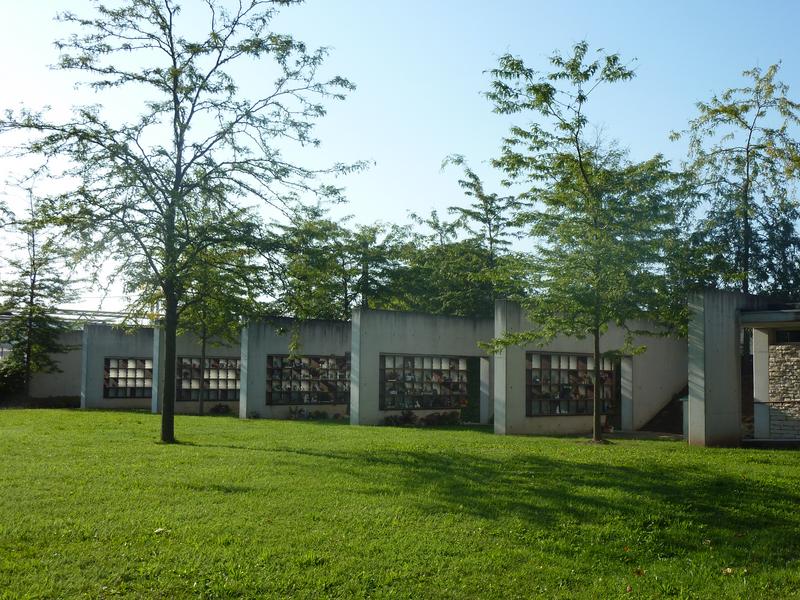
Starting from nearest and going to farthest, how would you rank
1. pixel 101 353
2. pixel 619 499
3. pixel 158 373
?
pixel 619 499
pixel 158 373
pixel 101 353

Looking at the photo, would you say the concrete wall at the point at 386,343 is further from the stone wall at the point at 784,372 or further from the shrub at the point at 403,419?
the stone wall at the point at 784,372

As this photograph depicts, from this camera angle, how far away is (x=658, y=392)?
24797 millimetres

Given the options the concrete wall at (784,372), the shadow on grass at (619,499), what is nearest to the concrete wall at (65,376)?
the shadow on grass at (619,499)

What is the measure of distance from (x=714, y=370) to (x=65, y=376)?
30613 millimetres

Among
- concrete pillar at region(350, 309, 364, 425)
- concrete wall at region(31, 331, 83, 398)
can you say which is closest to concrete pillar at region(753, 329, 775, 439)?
concrete pillar at region(350, 309, 364, 425)

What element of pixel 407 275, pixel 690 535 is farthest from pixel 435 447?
pixel 407 275

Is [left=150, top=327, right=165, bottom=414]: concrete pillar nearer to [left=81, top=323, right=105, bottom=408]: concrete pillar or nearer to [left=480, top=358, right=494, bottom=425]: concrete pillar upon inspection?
[left=81, top=323, right=105, bottom=408]: concrete pillar

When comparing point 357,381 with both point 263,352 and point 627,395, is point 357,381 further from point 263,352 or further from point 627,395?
point 627,395

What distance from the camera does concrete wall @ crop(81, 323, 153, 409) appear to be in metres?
32.4

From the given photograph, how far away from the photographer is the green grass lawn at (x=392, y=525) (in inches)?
256

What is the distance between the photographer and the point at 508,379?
20922mm

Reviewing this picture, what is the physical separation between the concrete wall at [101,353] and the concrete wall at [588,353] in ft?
57.4

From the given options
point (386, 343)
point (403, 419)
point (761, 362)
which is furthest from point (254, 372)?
point (761, 362)

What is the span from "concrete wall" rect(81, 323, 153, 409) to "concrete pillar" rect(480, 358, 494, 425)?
590 inches
